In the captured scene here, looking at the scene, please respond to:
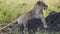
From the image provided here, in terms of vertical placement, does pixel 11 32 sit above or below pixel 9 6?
below

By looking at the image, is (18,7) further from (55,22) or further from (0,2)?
(55,22)

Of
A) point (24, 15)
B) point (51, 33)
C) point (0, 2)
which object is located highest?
point (0, 2)

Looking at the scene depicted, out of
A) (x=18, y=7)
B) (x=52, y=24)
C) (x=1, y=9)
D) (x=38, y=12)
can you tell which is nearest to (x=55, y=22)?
(x=52, y=24)

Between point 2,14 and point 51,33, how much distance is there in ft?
2.16

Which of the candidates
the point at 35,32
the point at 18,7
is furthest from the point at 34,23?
the point at 18,7

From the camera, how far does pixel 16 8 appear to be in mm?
2820

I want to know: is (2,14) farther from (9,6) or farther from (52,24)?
(52,24)

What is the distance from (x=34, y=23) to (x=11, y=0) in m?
0.41

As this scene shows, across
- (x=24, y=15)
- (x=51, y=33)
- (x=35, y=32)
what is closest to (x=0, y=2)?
(x=24, y=15)

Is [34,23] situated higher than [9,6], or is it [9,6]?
[9,6]

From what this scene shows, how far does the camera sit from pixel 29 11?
2.82 m

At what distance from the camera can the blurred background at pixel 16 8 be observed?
279 centimetres

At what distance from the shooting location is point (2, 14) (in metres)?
2.78

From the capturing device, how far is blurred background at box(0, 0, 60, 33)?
2.79m
